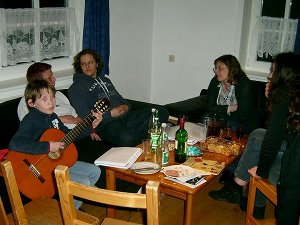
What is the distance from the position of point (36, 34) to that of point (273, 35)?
271cm

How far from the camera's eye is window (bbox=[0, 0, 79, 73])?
10.6ft

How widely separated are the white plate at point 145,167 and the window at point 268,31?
2.79 m

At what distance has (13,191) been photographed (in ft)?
5.13

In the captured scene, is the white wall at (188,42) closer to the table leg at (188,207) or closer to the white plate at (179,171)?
the white plate at (179,171)

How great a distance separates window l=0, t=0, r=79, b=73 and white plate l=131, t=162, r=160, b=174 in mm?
1834

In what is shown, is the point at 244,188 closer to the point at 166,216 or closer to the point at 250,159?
the point at 250,159

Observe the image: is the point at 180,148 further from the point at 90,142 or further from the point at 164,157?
the point at 90,142

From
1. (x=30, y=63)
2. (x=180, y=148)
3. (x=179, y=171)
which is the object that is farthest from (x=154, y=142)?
(x=30, y=63)

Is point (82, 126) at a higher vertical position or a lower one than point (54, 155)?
higher

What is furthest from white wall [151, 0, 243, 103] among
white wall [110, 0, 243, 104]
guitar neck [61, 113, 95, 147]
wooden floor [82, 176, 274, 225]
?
guitar neck [61, 113, 95, 147]

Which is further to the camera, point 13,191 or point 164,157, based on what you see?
point 164,157

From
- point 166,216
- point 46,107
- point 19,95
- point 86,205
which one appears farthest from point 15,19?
point 166,216

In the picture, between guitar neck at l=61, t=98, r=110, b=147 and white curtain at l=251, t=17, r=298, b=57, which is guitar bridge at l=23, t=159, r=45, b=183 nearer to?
guitar neck at l=61, t=98, r=110, b=147

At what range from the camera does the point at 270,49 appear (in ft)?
14.3
